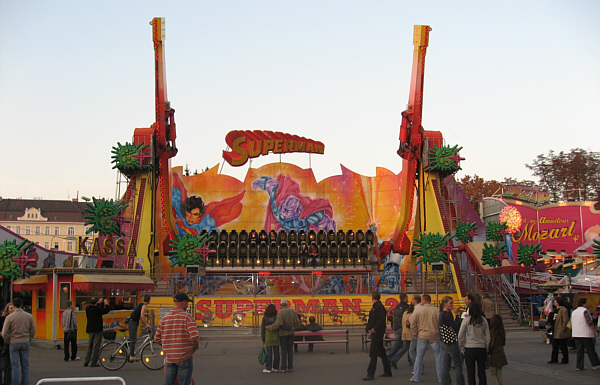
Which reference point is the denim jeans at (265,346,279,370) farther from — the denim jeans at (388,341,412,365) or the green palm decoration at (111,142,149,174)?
the green palm decoration at (111,142,149,174)

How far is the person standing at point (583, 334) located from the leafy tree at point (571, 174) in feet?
156

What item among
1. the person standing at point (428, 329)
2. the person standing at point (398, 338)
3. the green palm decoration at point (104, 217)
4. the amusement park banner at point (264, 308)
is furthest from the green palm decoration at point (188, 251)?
the person standing at point (428, 329)

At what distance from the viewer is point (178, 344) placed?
31.3 ft

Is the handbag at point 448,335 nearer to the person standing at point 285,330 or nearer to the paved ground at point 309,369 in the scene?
the paved ground at point 309,369

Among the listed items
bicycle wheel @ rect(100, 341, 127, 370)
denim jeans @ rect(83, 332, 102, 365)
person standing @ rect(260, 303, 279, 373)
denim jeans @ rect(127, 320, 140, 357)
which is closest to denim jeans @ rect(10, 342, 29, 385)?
bicycle wheel @ rect(100, 341, 127, 370)

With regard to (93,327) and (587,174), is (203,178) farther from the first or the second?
(587,174)

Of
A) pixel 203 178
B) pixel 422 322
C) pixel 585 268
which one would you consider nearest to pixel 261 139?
pixel 203 178

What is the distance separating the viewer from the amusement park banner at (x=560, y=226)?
A: 151 feet

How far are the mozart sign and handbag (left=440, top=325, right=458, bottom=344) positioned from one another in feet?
120

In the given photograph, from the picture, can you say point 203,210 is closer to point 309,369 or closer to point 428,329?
point 309,369

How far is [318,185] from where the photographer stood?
48.6 meters

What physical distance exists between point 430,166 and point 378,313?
24.8 metres

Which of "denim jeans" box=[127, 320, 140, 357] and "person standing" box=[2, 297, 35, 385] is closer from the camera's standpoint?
"person standing" box=[2, 297, 35, 385]

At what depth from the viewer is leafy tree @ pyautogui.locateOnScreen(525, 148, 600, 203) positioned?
198 ft
